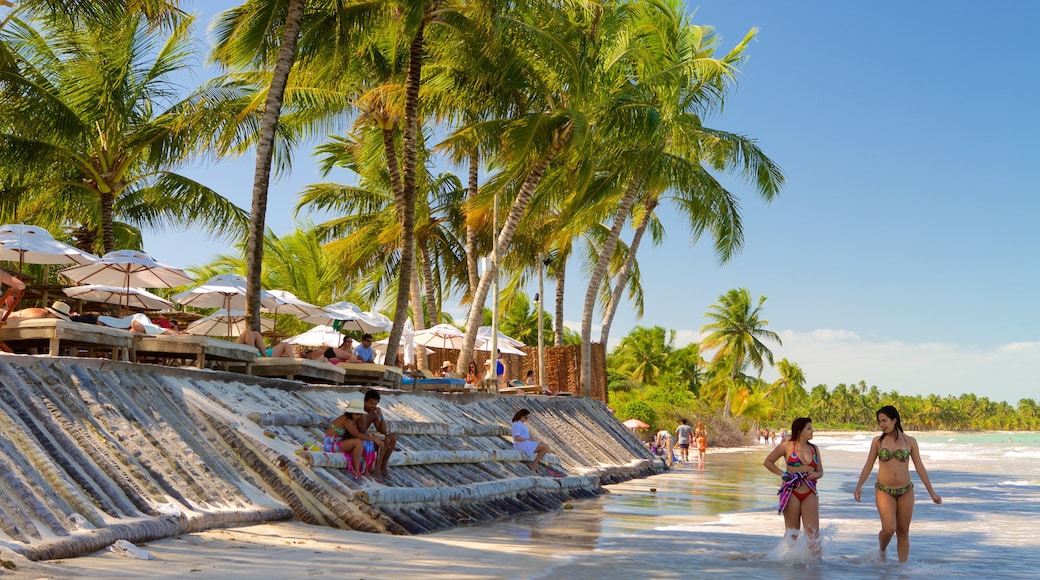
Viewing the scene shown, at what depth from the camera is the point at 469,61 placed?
1919 centimetres

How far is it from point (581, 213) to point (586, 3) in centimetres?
636

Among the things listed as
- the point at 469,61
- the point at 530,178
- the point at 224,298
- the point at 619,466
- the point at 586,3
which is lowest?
the point at 619,466

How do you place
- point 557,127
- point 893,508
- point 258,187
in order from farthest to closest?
point 557,127 → point 258,187 → point 893,508

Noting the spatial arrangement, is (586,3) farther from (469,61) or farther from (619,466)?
(619,466)

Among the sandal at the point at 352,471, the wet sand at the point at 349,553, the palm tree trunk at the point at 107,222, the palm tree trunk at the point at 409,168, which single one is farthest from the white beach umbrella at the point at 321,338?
the sandal at the point at 352,471

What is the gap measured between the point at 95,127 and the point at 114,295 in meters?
3.58

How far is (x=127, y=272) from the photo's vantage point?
17.2m

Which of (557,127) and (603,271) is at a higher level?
(557,127)

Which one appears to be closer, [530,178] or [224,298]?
[224,298]

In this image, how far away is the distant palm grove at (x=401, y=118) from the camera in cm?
1672

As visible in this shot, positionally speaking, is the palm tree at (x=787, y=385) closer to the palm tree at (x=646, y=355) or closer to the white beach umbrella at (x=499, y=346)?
the palm tree at (x=646, y=355)

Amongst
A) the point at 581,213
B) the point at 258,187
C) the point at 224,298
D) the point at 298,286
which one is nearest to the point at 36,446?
the point at 258,187

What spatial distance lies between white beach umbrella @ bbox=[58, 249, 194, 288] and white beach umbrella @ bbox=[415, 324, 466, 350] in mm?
7037

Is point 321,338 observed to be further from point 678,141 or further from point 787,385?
point 787,385
